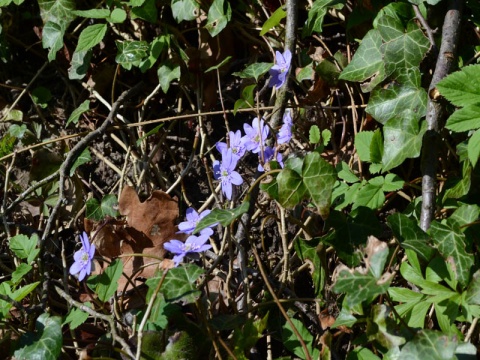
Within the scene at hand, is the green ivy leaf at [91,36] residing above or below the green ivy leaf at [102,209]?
above

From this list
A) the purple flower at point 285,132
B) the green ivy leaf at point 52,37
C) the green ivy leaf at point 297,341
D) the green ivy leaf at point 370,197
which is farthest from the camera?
the green ivy leaf at point 52,37

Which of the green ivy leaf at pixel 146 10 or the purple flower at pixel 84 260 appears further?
the green ivy leaf at pixel 146 10

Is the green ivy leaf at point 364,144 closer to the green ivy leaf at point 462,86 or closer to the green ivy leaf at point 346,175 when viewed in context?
the green ivy leaf at point 346,175

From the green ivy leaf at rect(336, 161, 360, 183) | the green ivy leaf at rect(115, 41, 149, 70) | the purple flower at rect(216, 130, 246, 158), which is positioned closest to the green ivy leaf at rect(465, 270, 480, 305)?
the green ivy leaf at rect(336, 161, 360, 183)

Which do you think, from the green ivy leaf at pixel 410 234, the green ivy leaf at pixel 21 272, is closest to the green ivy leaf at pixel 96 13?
the green ivy leaf at pixel 21 272

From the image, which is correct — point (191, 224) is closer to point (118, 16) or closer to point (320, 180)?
point (320, 180)

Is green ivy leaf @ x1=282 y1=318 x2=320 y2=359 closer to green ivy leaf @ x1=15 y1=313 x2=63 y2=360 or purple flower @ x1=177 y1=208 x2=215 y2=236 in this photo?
purple flower @ x1=177 y1=208 x2=215 y2=236

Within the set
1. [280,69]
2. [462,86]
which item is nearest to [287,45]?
[280,69]
